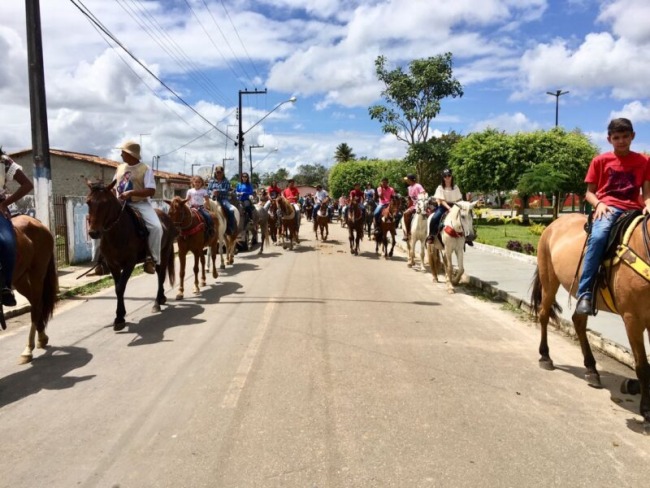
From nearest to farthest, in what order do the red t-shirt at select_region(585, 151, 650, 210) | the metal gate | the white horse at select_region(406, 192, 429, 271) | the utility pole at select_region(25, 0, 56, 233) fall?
the red t-shirt at select_region(585, 151, 650, 210)
the utility pole at select_region(25, 0, 56, 233)
the white horse at select_region(406, 192, 429, 271)
the metal gate

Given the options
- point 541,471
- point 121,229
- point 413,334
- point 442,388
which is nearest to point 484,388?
point 442,388

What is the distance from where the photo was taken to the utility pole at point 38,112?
896 centimetres

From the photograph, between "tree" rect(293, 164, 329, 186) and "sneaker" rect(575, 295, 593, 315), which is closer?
"sneaker" rect(575, 295, 593, 315)

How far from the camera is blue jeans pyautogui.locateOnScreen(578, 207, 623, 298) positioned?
169 inches

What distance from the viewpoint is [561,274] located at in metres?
5.07

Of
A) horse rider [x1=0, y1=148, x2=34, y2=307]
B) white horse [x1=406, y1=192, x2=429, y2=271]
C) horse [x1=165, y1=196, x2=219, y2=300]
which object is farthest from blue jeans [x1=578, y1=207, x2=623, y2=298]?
white horse [x1=406, y1=192, x2=429, y2=271]

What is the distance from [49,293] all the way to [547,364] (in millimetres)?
6116

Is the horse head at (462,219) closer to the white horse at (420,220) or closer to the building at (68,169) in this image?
the white horse at (420,220)

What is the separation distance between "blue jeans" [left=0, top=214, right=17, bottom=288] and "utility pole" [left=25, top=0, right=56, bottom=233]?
4578 millimetres

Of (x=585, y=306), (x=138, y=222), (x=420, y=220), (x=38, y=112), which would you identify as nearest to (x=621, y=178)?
(x=585, y=306)

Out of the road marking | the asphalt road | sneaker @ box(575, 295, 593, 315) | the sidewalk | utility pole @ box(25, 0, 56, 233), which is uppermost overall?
utility pole @ box(25, 0, 56, 233)

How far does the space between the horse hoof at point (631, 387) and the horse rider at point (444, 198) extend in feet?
19.9

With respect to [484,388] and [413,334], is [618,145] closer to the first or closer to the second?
[484,388]

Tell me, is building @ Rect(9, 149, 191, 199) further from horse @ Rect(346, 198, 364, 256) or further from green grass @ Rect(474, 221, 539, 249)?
green grass @ Rect(474, 221, 539, 249)
